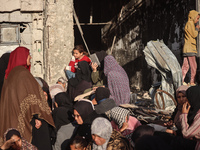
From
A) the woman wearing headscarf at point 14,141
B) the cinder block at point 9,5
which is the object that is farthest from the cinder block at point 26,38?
the woman wearing headscarf at point 14,141

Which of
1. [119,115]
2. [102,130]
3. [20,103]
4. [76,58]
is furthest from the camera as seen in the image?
[76,58]

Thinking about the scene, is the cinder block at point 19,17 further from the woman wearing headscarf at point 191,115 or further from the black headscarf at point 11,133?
the woman wearing headscarf at point 191,115

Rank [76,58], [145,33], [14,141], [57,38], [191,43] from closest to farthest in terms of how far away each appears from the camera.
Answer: [14,141], [76,58], [191,43], [57,38], [145,33]

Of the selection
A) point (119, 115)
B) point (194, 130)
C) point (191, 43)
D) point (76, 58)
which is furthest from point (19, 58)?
point (191, 43)

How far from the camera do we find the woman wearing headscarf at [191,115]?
10.6 ft

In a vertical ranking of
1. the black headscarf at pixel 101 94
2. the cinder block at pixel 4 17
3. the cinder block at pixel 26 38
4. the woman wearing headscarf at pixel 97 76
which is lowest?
the black headscarf at pixel 101 94

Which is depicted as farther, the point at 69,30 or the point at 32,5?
the point at 69,30

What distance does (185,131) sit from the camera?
3.35m

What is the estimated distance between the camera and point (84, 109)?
4008 mm

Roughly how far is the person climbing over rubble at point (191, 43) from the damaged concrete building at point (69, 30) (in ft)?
1.91

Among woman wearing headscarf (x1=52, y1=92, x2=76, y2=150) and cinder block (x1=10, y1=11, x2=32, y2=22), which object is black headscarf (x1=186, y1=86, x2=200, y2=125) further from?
cinder block (x1=10, y1=11, x2=32, y2=22)

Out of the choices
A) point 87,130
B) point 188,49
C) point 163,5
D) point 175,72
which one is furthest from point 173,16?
point 87,130

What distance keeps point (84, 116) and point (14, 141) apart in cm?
104

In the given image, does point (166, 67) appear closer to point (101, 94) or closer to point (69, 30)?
point (101, 94)
